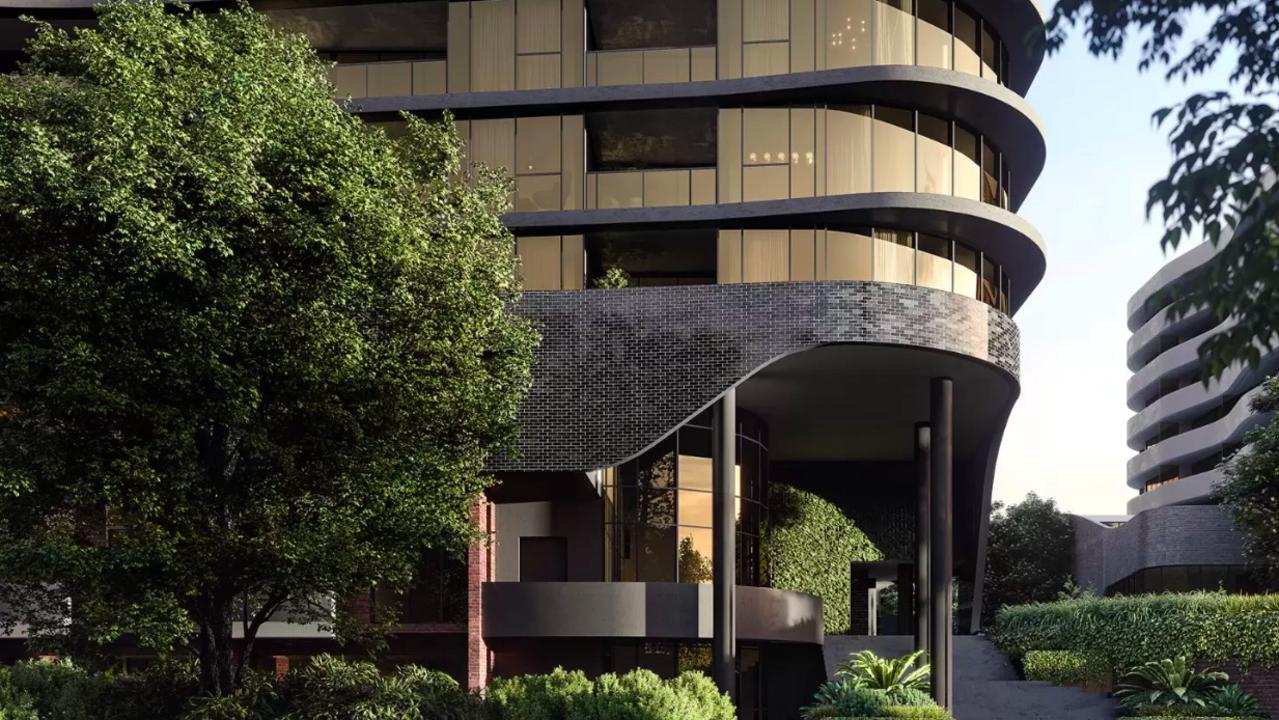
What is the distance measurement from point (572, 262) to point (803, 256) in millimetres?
5200

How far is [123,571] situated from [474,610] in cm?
1025

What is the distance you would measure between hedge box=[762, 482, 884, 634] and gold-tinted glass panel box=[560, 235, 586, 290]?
43.0ft

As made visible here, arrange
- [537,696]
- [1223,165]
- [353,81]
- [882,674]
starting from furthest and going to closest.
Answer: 1. [353,81]
2. [882,674]
3. [537,696]
4. [1223,165]

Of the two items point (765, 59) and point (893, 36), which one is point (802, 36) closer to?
point (765, 59)

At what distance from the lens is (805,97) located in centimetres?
3700

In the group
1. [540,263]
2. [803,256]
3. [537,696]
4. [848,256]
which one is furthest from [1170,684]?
[540,263]

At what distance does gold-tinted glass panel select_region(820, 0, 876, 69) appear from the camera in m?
36.6

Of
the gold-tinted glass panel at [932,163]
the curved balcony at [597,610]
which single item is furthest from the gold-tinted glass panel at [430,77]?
the curved balcony at [597,610]

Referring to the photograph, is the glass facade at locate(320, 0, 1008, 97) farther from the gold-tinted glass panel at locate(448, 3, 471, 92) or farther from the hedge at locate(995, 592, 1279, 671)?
the hedge at locate(995, 592, 1279, 671)

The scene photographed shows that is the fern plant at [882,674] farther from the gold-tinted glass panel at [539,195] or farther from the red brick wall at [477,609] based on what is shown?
the gold-tinted glass panel at [539,195]

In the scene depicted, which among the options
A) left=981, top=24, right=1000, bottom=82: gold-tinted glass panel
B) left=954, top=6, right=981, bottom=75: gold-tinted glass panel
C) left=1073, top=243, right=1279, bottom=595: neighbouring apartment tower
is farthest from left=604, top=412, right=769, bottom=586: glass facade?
left=1073, top=243, right=1279, bottom=595: neighbouring apartment tower

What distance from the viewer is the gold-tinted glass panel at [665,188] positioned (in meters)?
37.2

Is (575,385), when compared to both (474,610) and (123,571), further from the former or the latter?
(123,571)

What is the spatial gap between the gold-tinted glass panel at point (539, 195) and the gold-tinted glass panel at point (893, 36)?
7.65 m
